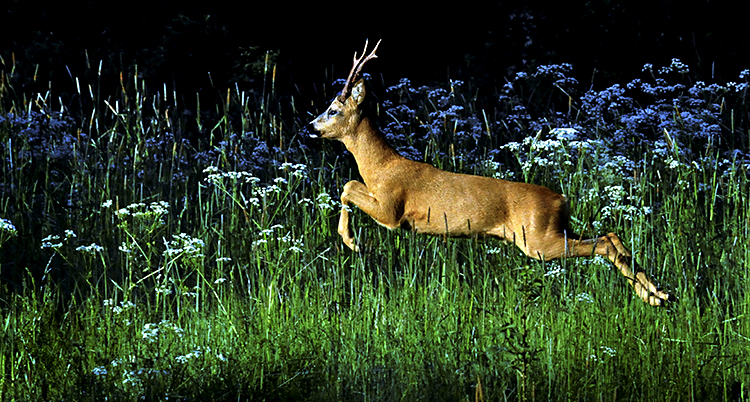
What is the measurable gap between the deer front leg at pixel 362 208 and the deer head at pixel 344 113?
18.0 inches

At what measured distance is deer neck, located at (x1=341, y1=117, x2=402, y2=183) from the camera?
20.0 feet

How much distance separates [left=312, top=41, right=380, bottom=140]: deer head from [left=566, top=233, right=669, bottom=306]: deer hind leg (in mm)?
1590

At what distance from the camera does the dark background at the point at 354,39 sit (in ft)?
39.8

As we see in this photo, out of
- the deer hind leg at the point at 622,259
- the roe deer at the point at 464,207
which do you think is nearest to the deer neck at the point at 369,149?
the roe deer at the point at 464,207

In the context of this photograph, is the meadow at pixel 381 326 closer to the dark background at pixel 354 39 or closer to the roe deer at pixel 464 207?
the roe deer at pixel 464 207

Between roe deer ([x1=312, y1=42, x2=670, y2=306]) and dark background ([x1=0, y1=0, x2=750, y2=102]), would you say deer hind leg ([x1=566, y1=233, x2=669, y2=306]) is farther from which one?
dark background ([x1=0, y1=0, x2=750, y2=102])

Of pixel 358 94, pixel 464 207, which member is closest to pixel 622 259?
pixel 464 207

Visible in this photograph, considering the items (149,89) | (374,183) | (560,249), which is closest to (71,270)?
(374,183)

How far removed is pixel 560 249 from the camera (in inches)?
225

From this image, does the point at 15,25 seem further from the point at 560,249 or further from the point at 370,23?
the point at 560,249

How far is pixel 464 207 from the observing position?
5684 millimetres

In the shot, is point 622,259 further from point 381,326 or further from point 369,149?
point 369,149

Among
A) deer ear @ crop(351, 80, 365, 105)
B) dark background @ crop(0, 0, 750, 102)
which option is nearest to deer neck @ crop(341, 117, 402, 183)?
deer ear @ crop(351, 80, 365, 105)

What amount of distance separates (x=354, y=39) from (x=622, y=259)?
7563 millimetres
